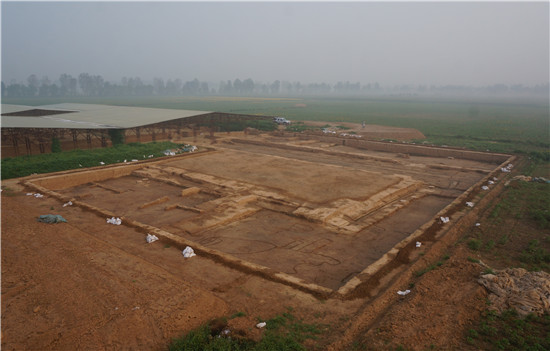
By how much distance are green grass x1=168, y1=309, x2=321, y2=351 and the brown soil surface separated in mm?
243

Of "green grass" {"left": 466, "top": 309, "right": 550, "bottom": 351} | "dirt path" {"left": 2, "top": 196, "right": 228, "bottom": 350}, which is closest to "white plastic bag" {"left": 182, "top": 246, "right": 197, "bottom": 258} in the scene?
"dirt path" {"left": 2, "top": 196, "right": 228, "bottom": 350}

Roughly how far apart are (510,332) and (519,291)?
1.62m

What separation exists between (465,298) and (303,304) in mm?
3807

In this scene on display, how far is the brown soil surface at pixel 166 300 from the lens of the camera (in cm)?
668

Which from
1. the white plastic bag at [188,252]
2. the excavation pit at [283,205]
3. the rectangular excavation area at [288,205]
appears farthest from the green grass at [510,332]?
the white plastic bag at [188,252]

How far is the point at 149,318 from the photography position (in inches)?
283

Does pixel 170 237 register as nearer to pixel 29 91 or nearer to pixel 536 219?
pixel 536 219

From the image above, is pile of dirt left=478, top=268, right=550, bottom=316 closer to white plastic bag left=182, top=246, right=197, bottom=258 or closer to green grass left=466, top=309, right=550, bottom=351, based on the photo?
green grass left=466, top=309, right=550, bottom=351

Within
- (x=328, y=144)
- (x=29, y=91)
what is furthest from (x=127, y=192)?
(x=29, y=91)

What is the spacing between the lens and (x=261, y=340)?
664 cm

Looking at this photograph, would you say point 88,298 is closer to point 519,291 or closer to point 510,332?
point 510,332

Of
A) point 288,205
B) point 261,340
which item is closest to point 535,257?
point 288,205

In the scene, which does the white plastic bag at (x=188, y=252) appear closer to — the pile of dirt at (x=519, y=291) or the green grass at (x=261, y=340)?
the green grass at (x=261, y=340)

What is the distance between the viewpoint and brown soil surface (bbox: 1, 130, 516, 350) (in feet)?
21.9
